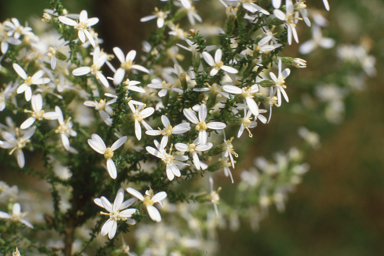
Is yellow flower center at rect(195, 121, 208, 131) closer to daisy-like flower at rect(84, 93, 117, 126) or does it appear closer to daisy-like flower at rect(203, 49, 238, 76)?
daisy-like flower at rect(203, 49, 238, 76)

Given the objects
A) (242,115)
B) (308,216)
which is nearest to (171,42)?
(242,115)

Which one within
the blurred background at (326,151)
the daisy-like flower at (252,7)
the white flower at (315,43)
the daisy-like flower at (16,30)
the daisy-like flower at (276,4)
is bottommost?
the blurred background at (326,151)

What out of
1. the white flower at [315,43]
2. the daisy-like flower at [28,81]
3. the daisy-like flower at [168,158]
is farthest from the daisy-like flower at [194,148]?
the white flower at [315,43]

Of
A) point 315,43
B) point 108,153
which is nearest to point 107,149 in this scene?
point 108,153

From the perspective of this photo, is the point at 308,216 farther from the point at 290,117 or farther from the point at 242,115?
the point at 242,115

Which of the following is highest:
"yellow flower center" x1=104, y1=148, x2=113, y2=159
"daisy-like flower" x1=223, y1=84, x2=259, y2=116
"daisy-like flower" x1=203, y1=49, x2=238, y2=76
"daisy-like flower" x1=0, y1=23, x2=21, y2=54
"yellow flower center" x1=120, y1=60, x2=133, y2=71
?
"daisy-like flower" x1=0, y1=23, x2=21, y2=54

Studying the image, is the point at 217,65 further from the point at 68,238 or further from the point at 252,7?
the point at 68,238

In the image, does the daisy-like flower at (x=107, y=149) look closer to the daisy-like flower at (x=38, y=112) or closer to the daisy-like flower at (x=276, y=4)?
the daisy-like flower at (x=38, y=112)

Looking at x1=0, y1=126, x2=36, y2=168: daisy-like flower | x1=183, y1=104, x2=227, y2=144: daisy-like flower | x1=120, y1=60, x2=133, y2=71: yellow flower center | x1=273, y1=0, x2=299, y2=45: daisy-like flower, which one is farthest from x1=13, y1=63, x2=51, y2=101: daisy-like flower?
x1=273, y1=0, x2=299, y2=45: daisy-like flower

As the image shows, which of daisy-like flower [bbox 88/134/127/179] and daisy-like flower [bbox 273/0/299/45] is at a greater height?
daisy-like flower [bbox 273/0/299/45]
